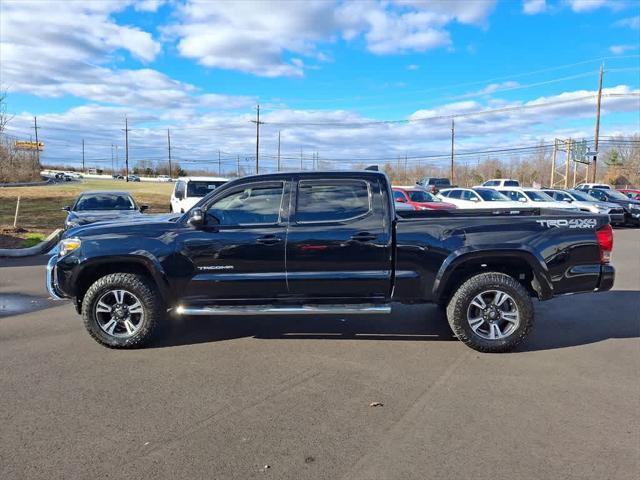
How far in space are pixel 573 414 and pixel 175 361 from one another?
3537 millimetres

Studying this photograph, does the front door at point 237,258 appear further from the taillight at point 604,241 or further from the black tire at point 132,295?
the taillight at point 604,241

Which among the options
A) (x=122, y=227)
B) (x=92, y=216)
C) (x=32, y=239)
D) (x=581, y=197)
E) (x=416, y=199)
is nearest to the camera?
(x=122, y=227)

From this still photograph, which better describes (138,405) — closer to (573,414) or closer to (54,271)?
(54,271)

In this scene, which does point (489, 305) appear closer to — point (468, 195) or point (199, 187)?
point (199, 187)

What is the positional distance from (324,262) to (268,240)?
24.6 inches

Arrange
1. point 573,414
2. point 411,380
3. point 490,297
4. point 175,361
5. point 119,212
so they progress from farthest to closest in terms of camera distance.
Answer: point 119,212 < point 490,297 < point 175,361 < point 411,380 < point 573,414

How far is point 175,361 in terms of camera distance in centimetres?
487

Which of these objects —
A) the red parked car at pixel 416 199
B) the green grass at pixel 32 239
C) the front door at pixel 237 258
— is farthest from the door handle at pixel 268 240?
the red parked car at pixel 416 199

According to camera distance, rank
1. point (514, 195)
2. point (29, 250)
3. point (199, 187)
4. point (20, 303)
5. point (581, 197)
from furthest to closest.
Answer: point (581, 197), point (514, 195), point (199, 187), point (29, 250), point (20, 303)

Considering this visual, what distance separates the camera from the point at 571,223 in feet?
17.0

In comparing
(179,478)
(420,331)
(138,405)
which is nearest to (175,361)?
(138,405)

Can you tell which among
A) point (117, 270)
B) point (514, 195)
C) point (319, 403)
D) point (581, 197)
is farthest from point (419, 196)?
point (319, 403)

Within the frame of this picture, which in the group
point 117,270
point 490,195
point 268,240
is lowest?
point 117,270

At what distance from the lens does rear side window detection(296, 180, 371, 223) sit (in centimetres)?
524
